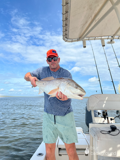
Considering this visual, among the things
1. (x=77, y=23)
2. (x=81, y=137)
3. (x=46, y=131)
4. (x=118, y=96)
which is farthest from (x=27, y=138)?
(x=77, y=23)

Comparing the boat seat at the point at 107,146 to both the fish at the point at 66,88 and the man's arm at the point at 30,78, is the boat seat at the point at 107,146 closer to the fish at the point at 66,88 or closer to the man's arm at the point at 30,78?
the fish at the point at 66,88

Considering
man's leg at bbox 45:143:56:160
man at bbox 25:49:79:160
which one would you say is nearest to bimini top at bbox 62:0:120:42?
man at bbox 25:49:79:160

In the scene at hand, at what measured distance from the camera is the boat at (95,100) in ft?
6.51

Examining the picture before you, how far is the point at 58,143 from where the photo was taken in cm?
277

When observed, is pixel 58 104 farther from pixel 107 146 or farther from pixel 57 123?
pixel 107 146

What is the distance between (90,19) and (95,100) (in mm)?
2102

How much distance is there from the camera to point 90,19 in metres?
3.18

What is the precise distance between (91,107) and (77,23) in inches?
88.2

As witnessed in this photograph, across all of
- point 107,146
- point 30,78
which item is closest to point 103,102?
point 107,146

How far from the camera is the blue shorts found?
84.8 inches

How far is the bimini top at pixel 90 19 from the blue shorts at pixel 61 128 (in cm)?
213

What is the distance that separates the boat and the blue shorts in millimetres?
415

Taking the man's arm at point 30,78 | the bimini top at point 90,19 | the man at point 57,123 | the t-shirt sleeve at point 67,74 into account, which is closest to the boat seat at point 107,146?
the man at point 57,123

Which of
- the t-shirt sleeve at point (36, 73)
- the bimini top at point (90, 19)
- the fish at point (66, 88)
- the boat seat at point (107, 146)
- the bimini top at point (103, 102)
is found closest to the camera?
the fish at point (66, 88)
